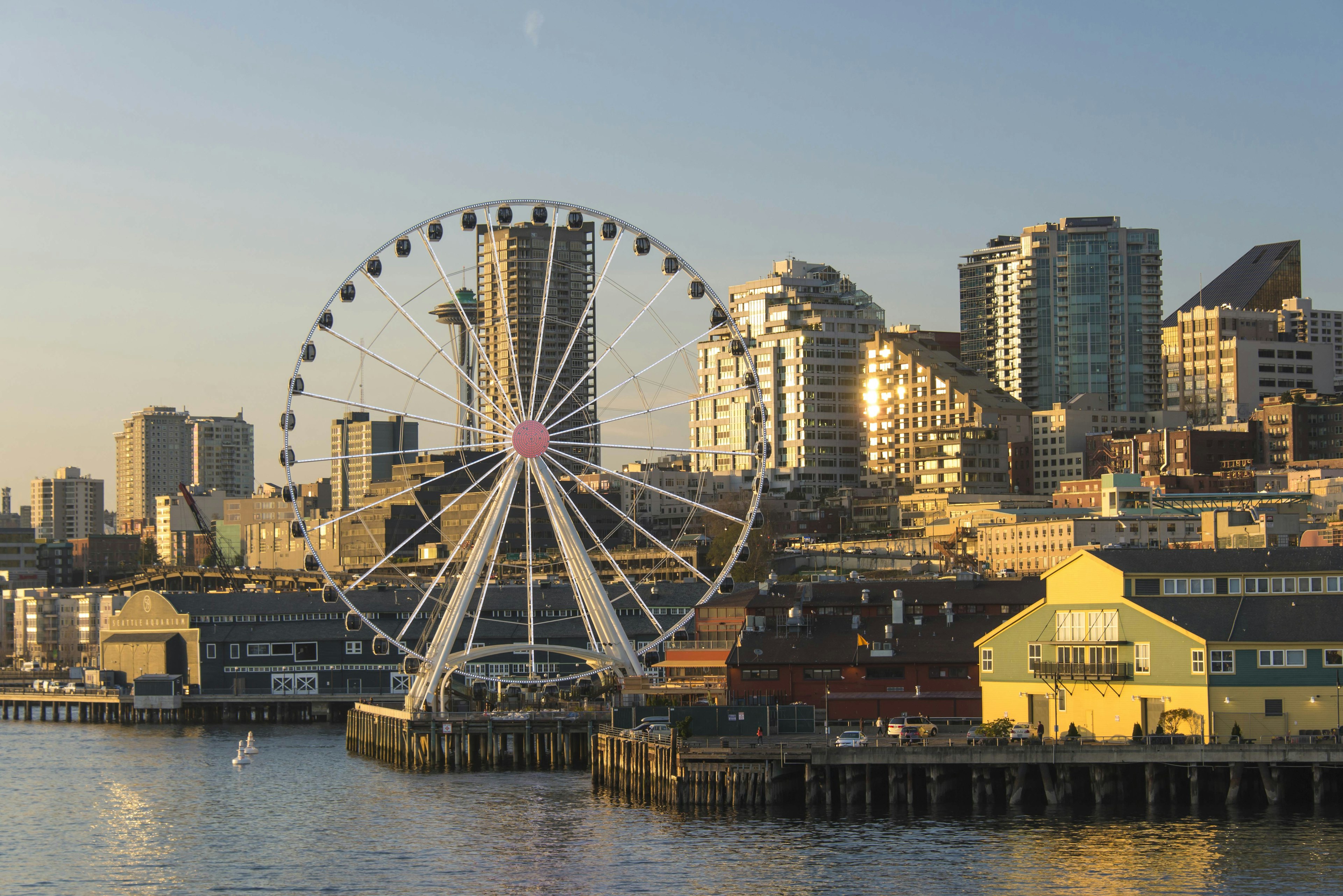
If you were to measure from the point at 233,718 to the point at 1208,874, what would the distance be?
10719cm

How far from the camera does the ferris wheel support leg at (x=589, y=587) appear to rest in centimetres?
10538

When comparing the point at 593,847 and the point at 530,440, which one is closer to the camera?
the point at 593,847

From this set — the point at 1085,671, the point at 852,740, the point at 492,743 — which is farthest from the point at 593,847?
the point at 492,743

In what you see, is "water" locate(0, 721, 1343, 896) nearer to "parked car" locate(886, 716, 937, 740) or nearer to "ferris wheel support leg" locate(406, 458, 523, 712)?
"parked car" locate(886, 716, 937, 740)

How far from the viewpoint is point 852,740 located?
276 feet

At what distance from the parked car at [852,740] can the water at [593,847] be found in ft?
12.2

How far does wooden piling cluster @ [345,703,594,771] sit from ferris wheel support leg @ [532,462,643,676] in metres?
4.02

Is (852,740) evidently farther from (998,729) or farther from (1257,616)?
(1257,616)

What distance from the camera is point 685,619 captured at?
4186 inches

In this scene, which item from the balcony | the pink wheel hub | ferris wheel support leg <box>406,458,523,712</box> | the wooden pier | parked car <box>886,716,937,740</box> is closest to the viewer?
the wooden pier

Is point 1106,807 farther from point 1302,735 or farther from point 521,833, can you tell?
point 521,833

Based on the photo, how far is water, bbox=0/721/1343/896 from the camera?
66.8 meters

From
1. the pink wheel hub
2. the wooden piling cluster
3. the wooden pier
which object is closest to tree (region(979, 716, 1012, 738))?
the wooden pier

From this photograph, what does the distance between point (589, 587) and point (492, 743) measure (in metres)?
9.99
